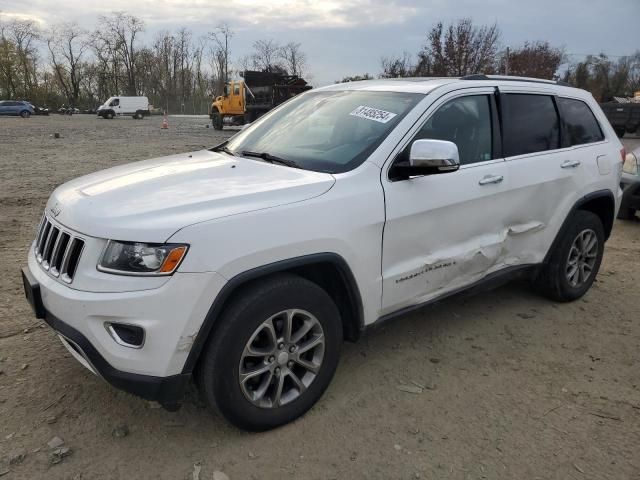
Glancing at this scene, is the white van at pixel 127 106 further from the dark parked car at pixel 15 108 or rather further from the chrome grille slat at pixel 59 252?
the chrome grille slat at pixel 59 252

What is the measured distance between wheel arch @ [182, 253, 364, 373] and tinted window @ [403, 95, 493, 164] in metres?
1.03

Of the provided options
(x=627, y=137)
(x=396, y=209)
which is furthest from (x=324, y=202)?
(x=627, y=137)

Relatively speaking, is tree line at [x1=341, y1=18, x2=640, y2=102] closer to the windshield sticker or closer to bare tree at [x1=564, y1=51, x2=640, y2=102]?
bare tree at [x1=564, y1=51, x2=640, y2=102]

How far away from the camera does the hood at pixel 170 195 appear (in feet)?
7.65

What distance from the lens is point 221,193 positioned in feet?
8.46

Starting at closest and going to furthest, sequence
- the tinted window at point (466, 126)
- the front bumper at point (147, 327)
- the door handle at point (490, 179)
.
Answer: the front bumper at point (147, 327) < the tinted window at point (466, 126) < the door handle at point (490, 179)

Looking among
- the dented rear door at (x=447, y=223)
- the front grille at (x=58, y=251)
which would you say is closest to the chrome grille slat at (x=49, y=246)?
the front grille at (x=58, y=251)

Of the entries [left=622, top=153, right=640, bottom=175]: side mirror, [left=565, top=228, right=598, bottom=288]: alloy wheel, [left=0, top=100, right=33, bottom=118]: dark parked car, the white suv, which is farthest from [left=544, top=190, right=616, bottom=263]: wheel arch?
[left=0, top=100, right=33, bottom=118]: dark parked car

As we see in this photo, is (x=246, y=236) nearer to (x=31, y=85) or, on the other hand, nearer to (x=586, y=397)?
(x=586, y=397)

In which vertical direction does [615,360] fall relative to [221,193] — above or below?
below

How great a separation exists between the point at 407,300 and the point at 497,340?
107 centimetres

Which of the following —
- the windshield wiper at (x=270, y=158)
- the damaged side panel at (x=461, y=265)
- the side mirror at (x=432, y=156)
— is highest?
the side mirror at (x=432, y=156)

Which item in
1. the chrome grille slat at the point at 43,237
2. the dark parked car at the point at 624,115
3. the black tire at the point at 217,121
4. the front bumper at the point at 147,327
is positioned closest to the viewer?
the front bumper at the point at 147,327

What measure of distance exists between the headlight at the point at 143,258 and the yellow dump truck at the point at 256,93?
24.5 metres
